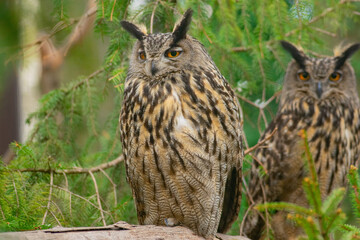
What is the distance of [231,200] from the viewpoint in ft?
9.59

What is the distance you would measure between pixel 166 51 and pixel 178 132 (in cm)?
51

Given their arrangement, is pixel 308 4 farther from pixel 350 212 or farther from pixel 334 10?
pixel 350 212

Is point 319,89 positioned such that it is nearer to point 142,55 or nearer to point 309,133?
point 309,133

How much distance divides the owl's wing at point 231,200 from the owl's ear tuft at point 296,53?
118 centimetres

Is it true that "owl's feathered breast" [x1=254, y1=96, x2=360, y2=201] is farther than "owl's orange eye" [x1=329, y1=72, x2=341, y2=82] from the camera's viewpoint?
No

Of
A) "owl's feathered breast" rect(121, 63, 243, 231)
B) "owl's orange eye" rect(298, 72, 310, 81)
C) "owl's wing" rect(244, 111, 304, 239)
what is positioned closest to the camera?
"owl's feathered breast" rect(121, 63, 243, 231)

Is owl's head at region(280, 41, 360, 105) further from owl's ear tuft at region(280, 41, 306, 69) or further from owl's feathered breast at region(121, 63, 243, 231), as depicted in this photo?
owl's feathered breast at region(121, 63, 243, 231)

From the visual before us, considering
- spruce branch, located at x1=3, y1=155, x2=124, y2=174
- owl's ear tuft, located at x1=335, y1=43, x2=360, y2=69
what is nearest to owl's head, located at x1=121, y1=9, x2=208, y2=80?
spruce branch, located at x1=3, y1=155, x2=124, y2=174

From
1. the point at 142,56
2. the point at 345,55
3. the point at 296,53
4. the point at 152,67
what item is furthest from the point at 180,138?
the point at 345,55

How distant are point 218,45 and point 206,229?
135 cm

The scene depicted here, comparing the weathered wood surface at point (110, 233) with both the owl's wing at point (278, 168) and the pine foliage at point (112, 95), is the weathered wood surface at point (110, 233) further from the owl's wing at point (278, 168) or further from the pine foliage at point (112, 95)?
the owl's wing at point (278, 168)

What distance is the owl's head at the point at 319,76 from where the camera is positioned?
139 inches

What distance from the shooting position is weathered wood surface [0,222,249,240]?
1765mm

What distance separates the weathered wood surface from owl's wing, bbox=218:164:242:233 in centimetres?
48
